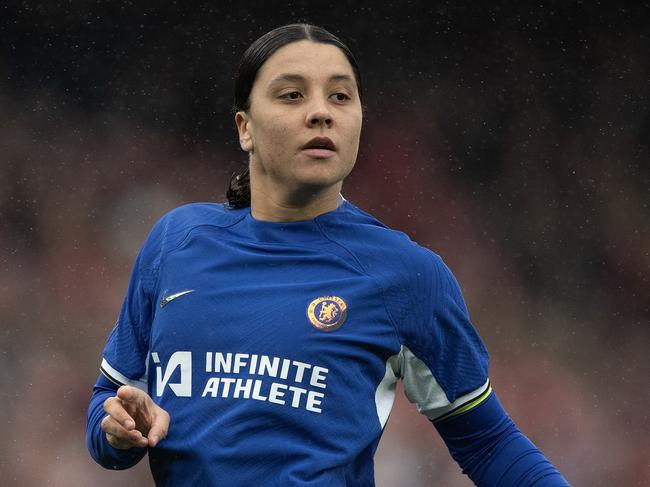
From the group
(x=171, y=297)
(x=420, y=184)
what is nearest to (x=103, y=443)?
(x=171, y=297)

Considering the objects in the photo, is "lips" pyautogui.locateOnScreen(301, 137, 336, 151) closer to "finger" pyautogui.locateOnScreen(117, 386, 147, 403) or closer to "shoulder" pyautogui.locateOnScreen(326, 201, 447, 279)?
"shoulder" pyautogui.locateOnScreen(326, 201, 447, 279)

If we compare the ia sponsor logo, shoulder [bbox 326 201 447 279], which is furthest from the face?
the ia sponsor logo

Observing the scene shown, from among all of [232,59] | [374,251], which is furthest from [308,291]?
[232,59]

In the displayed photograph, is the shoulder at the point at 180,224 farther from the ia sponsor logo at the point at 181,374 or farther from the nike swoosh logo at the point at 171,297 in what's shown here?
the ia sponsor logo at the point at 181,374

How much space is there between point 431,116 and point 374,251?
7.17 metres

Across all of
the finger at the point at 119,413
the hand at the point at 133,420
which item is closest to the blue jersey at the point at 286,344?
the hand at the point at 133,420

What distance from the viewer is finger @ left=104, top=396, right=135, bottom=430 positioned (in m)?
2.06

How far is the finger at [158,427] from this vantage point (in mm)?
2125

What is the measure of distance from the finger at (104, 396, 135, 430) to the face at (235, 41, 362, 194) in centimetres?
64

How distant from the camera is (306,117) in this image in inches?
93.0

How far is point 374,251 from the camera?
244 cm

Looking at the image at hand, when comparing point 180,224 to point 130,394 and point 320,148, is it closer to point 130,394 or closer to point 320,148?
point 320,148

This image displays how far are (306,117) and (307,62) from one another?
0.46ft

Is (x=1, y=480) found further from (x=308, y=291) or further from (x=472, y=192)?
(x=308, y=291)
